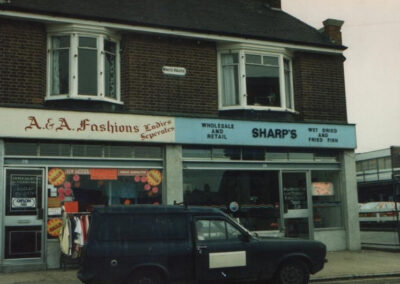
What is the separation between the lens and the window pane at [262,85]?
1620 cm

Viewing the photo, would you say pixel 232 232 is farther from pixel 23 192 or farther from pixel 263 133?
pixel 263 133

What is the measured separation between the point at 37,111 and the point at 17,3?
3093mm

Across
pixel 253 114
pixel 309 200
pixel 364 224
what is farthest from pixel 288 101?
pixel 364 224

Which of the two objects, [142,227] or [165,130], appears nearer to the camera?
[142,227]

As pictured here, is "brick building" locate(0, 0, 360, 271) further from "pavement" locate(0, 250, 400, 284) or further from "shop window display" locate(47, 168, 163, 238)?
"pavement" locate(0, 250, 400, 284)

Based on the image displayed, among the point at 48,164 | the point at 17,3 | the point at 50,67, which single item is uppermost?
the point at 17,3

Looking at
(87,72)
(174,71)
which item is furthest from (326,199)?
(87,72)

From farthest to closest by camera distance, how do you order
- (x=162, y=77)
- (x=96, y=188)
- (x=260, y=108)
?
(x=260, y=108), (x=162, y=77), (x=96, y=188)

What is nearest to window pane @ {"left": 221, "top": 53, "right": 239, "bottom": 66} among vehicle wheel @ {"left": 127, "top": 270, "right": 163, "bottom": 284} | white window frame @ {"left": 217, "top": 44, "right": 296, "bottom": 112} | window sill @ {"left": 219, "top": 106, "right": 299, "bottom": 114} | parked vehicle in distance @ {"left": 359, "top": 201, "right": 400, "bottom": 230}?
white window frame @ {"left": 217, "top": 44, "right": 296, "bottom": 112}

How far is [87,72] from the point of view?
14242mm

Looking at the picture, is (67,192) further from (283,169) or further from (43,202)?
(283,169)

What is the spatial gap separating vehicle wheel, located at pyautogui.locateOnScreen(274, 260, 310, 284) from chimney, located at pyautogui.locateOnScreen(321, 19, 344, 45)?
1001cm

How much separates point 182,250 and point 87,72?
673 cm

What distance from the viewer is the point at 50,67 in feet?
46.5
